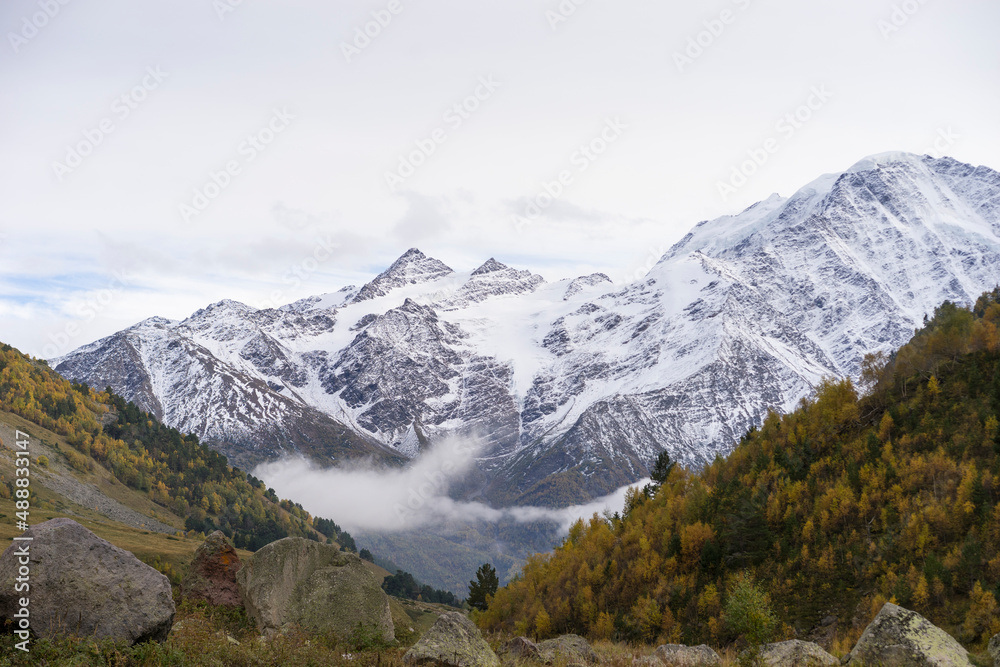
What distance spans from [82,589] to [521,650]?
51.2 feet

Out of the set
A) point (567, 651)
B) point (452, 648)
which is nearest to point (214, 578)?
point (452, 648)

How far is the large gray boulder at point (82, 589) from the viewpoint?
1736 centimetres

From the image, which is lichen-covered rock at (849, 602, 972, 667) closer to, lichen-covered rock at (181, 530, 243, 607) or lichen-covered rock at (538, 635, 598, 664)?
lichen-covered rock at (538, 635, 598, 664)

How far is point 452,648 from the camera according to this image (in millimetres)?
21328

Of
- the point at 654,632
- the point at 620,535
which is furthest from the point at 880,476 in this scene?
the point at 620,535

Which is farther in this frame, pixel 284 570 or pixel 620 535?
pixel 620 535

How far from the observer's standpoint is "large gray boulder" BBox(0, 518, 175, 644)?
17359mm

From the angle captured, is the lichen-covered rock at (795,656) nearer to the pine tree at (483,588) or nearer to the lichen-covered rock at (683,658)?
the lichen-covered rock at (683,658)

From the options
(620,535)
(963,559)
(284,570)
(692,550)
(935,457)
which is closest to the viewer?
(284,570)

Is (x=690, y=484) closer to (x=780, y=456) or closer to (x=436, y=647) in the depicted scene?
(x=780, y=456)

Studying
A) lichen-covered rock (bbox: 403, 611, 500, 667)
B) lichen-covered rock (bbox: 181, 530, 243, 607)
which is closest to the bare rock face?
lichen-covered rock (bbox: 403, 611, 500, 667)

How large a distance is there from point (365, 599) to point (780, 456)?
236 ft

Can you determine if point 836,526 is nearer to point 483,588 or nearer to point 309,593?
point 309,593

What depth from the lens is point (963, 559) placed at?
52500mm
